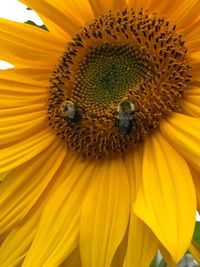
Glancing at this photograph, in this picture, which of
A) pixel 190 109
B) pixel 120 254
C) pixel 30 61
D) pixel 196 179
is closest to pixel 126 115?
pixel 190 109

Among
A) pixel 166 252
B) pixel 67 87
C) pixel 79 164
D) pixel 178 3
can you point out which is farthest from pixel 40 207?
pixel 178 3

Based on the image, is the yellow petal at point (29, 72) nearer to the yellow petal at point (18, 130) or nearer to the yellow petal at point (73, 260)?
the yellow petal at point (18, 130)

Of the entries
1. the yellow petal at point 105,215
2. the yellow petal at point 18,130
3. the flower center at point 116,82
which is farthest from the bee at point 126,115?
the yellow petal at point 18,130

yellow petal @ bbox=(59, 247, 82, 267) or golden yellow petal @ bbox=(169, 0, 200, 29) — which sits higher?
golden yellow petal @ bbox=(169, 0, 200, 29)

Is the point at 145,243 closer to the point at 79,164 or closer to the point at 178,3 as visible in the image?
the point at 79,164

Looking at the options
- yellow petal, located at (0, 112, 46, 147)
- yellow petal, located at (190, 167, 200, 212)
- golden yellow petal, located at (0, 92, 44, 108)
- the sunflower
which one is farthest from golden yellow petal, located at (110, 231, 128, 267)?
golden yellow petal, located at (0, 92, 44, 108)

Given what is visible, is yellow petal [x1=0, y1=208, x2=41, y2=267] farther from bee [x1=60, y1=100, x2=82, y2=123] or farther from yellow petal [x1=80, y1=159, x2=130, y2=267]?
bee [x1=60, y1=100, x2=82, y2=123]

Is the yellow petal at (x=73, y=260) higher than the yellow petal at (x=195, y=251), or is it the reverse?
the yellow petal at (x=73, y=260)
